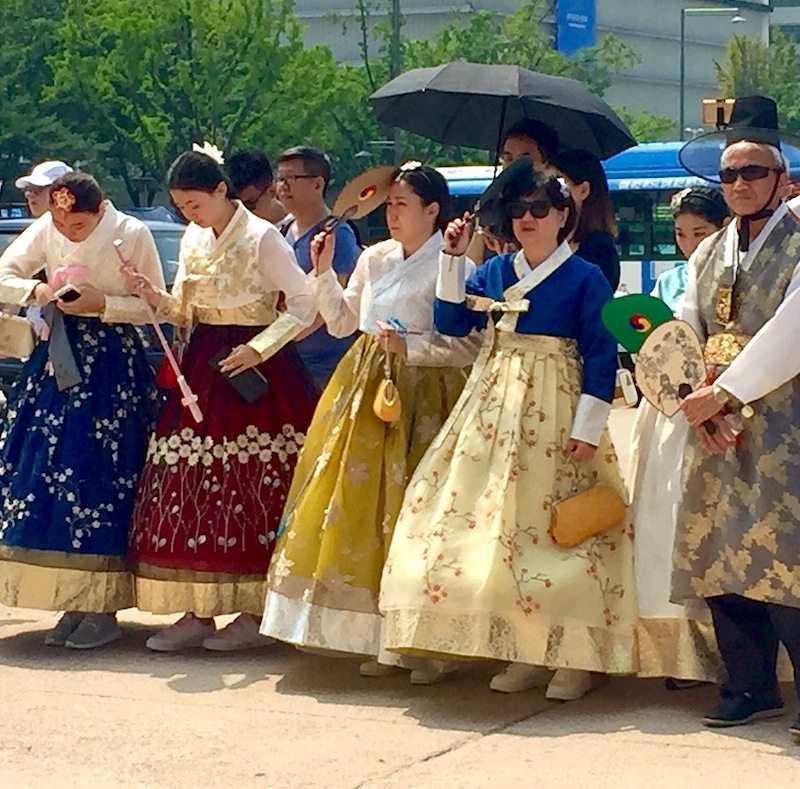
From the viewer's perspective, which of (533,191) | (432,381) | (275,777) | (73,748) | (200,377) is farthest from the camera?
(200,377)

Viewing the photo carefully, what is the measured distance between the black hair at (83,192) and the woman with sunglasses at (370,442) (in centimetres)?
83

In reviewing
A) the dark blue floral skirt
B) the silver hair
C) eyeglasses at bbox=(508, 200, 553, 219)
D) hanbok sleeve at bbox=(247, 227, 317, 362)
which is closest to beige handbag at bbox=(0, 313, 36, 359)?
the dark blue floral skirt

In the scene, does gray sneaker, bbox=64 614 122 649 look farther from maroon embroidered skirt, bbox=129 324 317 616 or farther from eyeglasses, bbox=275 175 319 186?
eyeglasses, bbox=275 175 319 186

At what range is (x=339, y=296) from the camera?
236 inches

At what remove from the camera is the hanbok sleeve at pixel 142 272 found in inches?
243

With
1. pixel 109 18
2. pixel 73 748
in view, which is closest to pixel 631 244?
pixel 109 18

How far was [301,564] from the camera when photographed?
5.65 metres

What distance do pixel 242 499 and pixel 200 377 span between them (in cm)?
43

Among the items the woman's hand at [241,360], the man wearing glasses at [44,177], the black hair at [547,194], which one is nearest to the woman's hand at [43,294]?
the man wearing glasses at [44,177]

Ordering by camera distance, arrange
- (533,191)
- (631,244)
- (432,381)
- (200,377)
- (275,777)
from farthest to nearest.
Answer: (631,244)
(200,377)
(432,381)
(533,191)
(275,777)

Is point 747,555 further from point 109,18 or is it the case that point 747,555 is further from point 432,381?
point 109,18

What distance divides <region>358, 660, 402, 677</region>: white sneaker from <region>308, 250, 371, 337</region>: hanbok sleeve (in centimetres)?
106

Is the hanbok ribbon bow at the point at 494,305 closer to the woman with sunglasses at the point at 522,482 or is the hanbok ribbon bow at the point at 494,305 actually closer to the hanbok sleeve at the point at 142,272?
the woman with sunglasses at the point at 522,482

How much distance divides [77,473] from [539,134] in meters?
1.86
